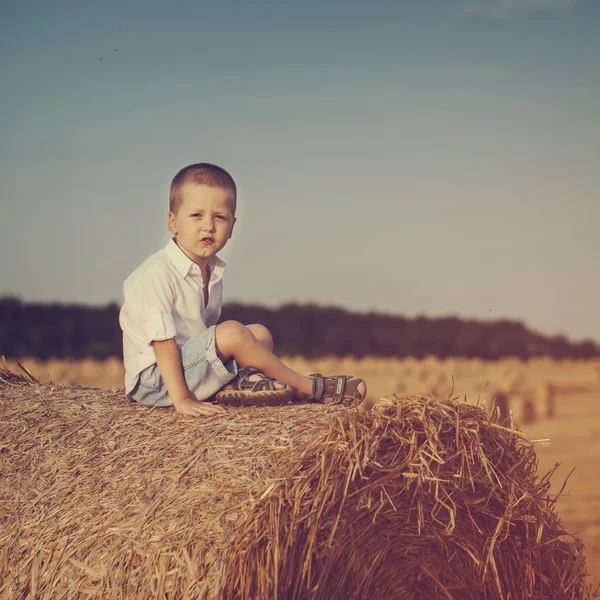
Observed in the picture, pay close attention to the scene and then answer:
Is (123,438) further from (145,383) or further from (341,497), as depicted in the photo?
(341,497)

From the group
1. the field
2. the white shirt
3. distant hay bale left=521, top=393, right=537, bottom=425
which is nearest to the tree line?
the field

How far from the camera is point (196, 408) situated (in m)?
3.50

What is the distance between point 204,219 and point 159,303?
1.34 ft

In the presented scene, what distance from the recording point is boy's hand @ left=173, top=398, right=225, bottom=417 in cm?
348

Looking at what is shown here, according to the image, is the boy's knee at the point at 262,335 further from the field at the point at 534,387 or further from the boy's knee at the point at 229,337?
the field at the point at 534,387

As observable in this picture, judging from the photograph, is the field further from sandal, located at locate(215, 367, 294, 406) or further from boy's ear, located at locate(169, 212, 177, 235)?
sandal, located at locate(215, 367, 294, 406)

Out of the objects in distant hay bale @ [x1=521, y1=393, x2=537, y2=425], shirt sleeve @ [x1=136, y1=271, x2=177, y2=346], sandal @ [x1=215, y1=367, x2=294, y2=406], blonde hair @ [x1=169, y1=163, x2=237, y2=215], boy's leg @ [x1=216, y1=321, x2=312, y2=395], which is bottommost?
distant hay bale @ [x1=521, y1=393, x2=537, y2=425]

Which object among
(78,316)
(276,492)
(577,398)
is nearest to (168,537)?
(276,492)

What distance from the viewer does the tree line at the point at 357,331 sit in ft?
39.1

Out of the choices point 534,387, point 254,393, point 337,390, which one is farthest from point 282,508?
point 534,387

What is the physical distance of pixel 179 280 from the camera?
154 inches

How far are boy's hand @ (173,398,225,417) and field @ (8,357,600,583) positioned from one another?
3.93 meters

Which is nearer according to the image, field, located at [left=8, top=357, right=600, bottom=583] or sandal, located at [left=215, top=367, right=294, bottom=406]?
sandal, located at [left=215, top=367, right=294, bottom=406]

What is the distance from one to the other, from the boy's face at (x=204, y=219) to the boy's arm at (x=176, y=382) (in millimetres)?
453
